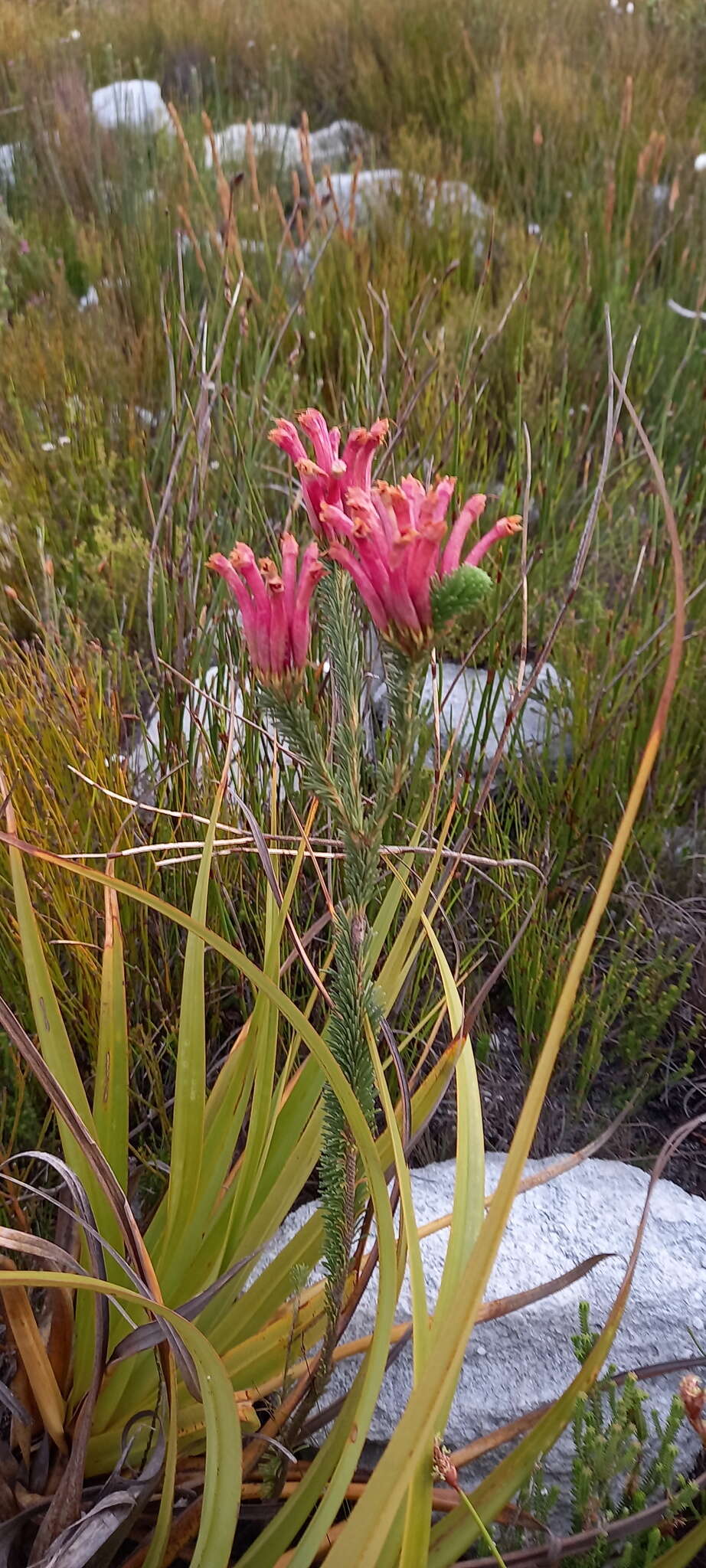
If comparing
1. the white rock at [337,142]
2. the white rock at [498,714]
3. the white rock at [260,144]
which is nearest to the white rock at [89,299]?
the white rock at [260,144]

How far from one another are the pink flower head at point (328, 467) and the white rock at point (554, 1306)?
778mm

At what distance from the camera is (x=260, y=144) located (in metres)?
3.65

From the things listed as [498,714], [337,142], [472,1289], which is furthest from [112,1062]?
[337,142]

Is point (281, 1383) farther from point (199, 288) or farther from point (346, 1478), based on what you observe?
point (199, 288)

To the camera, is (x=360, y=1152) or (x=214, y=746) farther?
(x=214, y=746)

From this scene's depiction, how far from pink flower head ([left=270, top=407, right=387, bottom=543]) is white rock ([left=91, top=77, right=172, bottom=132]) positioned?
13.1ft

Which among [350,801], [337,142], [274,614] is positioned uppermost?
[337,142]

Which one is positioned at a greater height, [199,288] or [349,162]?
[349,162]

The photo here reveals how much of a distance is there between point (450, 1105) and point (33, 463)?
1.59 m

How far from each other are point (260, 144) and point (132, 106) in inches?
46.1

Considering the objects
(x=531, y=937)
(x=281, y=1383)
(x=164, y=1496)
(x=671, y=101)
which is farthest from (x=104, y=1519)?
(x=671, y=101)

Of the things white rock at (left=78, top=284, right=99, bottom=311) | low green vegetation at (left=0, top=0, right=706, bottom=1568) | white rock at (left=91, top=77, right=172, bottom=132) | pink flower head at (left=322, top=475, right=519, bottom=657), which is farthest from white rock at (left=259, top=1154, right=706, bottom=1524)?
white rock at (left=91, top=77, right=172, bottom=132)

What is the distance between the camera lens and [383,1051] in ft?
3.89

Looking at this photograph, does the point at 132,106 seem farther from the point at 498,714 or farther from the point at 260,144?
the point at 498,714
